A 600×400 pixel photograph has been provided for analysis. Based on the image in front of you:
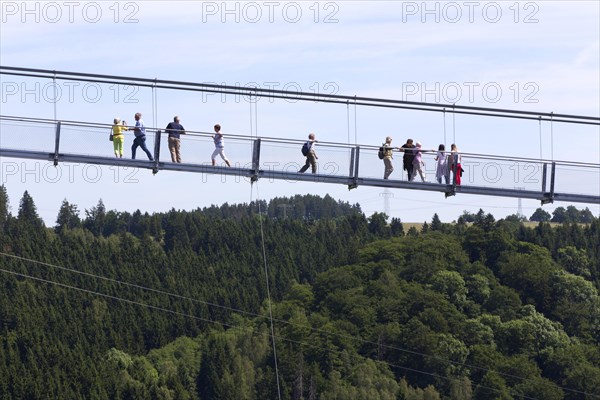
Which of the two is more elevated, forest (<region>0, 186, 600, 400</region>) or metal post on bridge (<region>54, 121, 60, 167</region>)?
metal post on bridge (<region>54, 121, 60, 167</region>)

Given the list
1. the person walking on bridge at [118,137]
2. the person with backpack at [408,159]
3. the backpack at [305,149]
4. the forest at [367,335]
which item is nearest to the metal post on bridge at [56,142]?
the person walking on bridge at [118,137]

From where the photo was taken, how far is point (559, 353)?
15262cm

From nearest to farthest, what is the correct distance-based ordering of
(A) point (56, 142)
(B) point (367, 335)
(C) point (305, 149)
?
(A) point (56, 142) → (C) point (305, 149) → (B) point (367, 335)

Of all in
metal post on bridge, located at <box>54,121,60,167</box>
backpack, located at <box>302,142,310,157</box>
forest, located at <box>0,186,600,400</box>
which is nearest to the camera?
metal post on bridge, located at <box>54,121,60,167</box>

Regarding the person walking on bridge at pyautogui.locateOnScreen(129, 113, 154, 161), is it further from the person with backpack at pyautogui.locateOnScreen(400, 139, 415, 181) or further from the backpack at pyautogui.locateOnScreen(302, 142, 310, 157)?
the person with backpack at pyautogui.locateOnScreen(400, 139, 415, 181)

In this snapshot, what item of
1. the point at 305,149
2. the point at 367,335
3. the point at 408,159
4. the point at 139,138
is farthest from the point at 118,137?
the point at 367,335

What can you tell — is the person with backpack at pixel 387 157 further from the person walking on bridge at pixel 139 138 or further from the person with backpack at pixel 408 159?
the person walking on bridge at pixel 139 138

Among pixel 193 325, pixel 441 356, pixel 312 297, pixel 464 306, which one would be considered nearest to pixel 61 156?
pixel 441 356

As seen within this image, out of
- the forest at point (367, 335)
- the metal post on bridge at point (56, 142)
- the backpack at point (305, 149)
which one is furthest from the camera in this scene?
the forest at point (367, 335)

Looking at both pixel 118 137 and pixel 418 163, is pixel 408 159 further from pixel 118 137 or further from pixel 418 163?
pixel 118 137

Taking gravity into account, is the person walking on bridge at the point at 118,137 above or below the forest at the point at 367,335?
above

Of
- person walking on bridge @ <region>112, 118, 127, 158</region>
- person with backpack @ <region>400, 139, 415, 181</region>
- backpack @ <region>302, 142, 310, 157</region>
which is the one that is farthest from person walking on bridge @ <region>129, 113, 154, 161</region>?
person with backpack @ <region>400, 139, 415, 181</region>

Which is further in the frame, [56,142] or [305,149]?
[305,149]

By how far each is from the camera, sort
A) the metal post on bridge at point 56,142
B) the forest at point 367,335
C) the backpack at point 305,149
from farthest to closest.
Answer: the forest at point 367,335 → the backpack at point 305,149 → the metal post on bridge at point 56,142
